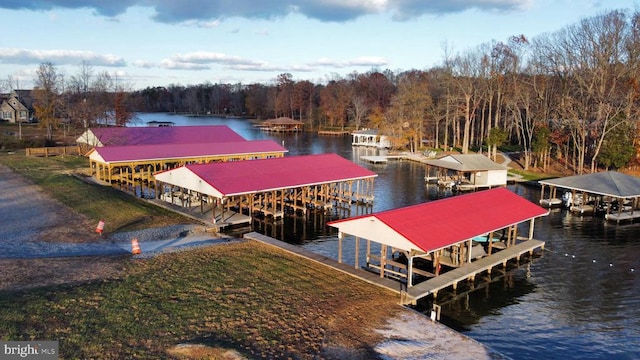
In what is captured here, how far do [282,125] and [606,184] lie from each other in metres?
74.2

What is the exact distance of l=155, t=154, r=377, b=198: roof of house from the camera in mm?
27219

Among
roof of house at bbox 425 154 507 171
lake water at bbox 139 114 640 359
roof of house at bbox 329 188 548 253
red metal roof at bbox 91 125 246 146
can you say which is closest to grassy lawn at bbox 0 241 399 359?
roof of house at bbox 329 188 548 253

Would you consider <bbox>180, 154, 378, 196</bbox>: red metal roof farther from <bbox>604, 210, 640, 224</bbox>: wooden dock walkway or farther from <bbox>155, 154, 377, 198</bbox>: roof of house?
<bbox>604, 210, 640, 224</bbox>: wooden dock walkway

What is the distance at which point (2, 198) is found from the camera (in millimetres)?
29016

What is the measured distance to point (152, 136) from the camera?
47938 millimetres

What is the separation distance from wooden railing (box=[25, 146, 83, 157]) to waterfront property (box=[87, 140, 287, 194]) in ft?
36.6

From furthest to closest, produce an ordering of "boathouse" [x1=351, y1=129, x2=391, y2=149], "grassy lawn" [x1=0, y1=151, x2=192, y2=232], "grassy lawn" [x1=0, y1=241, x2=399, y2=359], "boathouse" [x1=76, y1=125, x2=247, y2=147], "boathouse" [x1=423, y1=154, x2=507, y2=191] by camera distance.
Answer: "boathouse" [x1=351, y1=129, x2=391, y2=149] → "boathouse" [x1=76, y1=125, x2=247, y2=147] → "boathouse" [x1=423, y1=154, x2=507, y2=191] → "grassy lawn" [x1=0, y1=151, x2=192, y2=232] → "grassy lawn" [x1=0, y1=241, x2=399, y2=359]

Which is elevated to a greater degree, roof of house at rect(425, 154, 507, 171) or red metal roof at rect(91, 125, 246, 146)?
red metal roof at rect(91, 125, 246, 146)

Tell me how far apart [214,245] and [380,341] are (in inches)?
410

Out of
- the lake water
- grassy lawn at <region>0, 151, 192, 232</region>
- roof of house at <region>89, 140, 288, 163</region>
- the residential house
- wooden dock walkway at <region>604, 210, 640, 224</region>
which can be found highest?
the residential house

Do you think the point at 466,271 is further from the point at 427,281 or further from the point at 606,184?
the point at 606,184

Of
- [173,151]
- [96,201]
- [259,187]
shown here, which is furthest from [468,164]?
[96,201]

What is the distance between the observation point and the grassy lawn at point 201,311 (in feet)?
40.1

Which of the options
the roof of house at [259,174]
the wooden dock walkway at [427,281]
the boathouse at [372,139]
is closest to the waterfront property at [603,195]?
the wooden dock walkway at [427,281]
